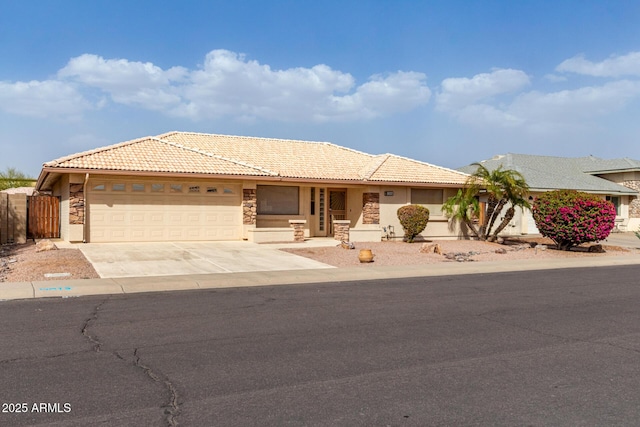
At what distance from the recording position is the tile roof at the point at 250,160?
21.5m

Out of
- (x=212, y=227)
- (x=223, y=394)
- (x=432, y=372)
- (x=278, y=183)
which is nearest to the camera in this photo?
(x=223, y=394)

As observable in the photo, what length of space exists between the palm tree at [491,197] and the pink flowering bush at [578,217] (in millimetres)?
1752

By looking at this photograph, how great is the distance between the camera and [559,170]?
3772cm

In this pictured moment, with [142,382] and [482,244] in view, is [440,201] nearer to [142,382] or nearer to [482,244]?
[482,244]

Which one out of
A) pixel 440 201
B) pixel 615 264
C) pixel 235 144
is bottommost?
pixel 615 264

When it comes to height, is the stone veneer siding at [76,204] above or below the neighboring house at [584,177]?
below

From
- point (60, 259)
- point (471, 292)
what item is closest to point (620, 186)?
point (471, 292)

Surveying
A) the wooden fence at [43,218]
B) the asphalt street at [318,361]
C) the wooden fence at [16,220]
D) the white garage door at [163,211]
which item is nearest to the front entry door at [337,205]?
the white garage door at [163,211]

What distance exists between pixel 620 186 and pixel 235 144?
25.7m

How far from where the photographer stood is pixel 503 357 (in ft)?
21.6

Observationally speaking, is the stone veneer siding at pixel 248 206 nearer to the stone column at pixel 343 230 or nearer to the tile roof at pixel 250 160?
the tile roof at pixel 250 160

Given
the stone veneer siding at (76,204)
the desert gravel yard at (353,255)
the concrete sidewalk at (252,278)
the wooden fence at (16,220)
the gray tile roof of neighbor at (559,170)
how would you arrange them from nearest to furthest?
the concrete sidewalk at (252,278)
the desert gravel yard at (353,255)
the stone veneer siding at (76,204)
the wooden fence at (16,220)
the gray tile roof of neighbor at (559,170)

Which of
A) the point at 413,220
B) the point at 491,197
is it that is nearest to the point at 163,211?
the point at 413,220

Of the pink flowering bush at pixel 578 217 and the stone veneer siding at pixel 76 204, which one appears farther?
the pink flowering bush at pixel 578 217
